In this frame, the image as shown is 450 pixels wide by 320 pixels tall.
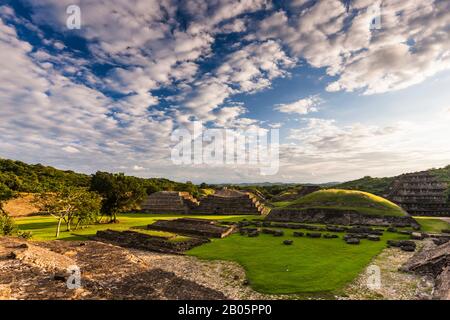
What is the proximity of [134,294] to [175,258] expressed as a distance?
27.1ft

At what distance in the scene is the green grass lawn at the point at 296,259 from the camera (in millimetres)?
12631

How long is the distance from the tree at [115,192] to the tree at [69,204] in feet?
25.5

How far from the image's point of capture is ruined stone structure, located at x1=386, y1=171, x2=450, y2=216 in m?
44.5

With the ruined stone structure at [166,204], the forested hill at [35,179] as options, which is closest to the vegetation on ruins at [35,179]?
the forested hill at [35,179]

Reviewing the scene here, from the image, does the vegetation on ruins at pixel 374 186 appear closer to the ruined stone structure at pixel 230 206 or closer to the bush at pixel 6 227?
the ruined stone structure at pixel 230 206

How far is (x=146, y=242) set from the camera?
921 inches

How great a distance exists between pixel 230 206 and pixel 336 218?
22170 millimetres

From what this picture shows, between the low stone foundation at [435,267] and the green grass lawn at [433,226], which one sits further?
the green grass lawn at [433,226]

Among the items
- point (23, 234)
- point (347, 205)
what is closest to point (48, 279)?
point (23, 234)

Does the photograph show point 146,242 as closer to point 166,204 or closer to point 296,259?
point 296,259

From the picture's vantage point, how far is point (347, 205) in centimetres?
3984
